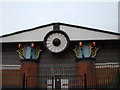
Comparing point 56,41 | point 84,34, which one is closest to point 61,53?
point 56,41

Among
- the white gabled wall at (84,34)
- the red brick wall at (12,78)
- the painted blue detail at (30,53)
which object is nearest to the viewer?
the red brick wall at (12,78)

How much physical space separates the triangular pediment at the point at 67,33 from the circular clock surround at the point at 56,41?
79cm

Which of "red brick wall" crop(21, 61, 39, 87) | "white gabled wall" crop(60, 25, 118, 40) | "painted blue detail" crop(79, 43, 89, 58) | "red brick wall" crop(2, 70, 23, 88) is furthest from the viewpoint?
"white gabled wall" crop(60, 25, 118, 40)

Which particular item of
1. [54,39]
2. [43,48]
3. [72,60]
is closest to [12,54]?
[43,48]

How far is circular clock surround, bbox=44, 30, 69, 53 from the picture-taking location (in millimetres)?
16172

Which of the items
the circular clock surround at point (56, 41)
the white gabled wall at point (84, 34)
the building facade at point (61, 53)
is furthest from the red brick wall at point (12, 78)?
the white gabled wall at point (84, 34)

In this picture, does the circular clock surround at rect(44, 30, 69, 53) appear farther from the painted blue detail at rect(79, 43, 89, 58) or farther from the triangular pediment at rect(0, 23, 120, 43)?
the painted blue detail at rect(79, 43, 89, 58)

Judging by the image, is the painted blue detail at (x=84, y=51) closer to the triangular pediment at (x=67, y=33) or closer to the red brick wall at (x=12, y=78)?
the triangular pediment at (x=67, y=33)

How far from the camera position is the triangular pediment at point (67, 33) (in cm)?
1669

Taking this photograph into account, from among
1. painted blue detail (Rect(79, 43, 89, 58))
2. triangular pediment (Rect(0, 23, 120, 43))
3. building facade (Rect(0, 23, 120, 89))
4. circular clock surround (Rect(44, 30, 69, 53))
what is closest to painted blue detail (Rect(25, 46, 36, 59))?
building facade (Rect(0, 23, 120, 89))

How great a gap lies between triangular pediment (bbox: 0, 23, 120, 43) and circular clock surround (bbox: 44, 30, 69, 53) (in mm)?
791

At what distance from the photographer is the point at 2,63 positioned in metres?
17.0

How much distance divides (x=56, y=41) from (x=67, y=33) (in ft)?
4.78

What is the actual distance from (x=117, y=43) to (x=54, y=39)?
200 inches
